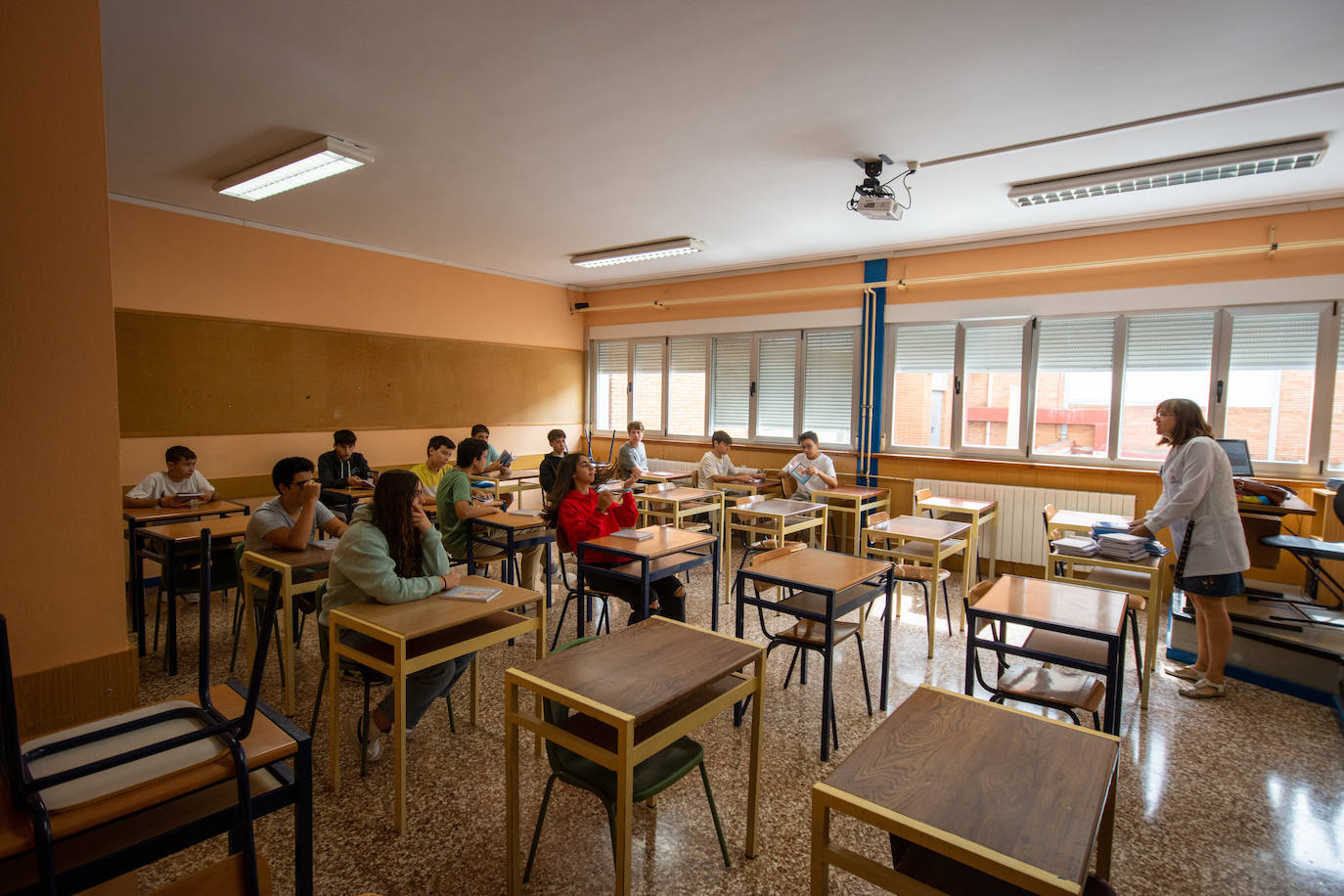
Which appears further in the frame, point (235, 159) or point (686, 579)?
point (686, 579)

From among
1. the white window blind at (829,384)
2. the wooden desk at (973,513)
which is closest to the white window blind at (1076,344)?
the wooden desk at (973,513)

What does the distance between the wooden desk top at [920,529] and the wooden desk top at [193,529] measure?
3.80m

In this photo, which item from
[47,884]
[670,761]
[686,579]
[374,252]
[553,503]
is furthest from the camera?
[374,252]

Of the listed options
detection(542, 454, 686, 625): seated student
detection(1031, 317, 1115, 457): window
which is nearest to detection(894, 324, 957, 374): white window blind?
detection(1031, 317, 1115, 457): window

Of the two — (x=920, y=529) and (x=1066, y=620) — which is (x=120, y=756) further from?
(x=920, y=529)

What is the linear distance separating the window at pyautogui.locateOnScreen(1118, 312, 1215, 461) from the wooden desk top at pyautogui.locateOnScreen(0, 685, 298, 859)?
610cm

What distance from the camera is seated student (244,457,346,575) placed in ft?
10.4

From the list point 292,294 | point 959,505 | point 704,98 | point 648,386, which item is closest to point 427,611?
point 704,98

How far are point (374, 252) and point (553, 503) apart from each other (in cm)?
409

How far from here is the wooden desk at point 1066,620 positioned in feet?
7.30

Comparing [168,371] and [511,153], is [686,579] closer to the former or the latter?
[511,153]

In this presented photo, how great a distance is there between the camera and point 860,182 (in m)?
4.30

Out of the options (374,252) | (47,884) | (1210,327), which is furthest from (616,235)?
(47,884)

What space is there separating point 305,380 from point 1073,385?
22.7 feet
